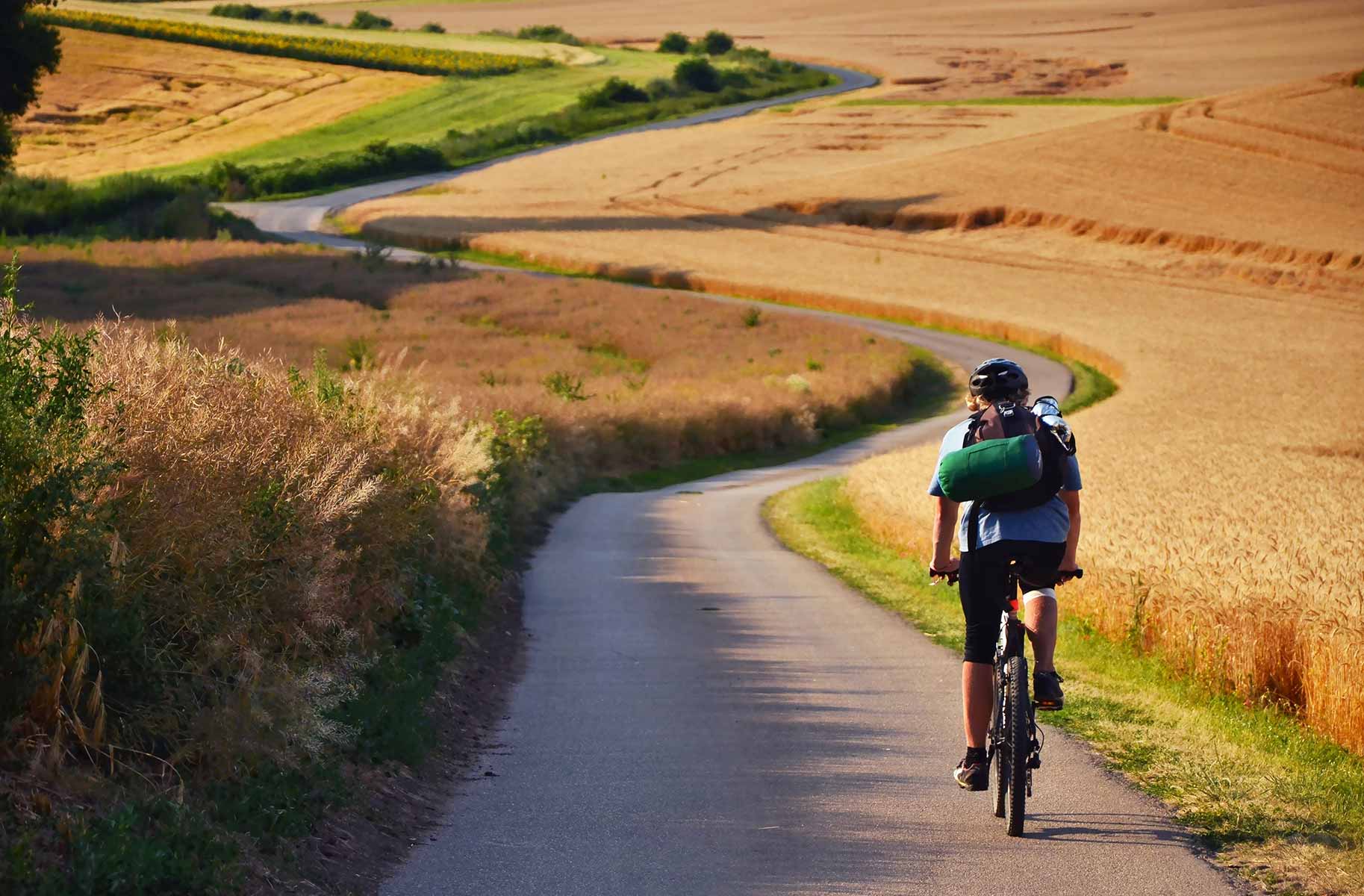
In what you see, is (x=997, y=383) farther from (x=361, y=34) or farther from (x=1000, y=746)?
(x=361, y=34)

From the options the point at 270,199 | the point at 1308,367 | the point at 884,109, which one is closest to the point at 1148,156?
the point at 884,109

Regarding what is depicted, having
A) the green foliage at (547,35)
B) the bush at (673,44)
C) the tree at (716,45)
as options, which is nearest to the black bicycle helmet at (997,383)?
the tree at (716,45)

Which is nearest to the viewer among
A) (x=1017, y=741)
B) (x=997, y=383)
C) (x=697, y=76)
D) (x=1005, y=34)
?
(x=1017, y=741)

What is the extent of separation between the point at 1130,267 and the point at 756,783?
2565 inches

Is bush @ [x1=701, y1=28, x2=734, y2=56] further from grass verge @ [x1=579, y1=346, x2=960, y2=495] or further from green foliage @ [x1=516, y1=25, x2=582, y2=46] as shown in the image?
grass verge @ [x1=579, y1=346, x2=960, y2=495]

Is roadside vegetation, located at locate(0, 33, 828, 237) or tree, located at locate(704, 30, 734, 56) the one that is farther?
tree, located at locate(704, 30, 734, 56)

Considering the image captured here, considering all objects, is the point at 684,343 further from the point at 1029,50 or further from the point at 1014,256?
the point at 1029,50

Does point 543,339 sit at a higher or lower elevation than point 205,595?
lower

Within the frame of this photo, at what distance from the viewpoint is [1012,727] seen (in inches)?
303

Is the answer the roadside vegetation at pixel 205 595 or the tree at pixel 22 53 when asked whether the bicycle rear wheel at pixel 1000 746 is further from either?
the tree at pixel 22 53

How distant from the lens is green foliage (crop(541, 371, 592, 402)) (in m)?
37.4

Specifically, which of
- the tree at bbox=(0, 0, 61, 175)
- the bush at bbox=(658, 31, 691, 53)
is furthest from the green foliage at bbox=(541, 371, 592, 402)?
the bush at bbox=(658, 31, 691, 53)

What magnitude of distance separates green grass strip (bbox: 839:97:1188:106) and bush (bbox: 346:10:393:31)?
188 feet

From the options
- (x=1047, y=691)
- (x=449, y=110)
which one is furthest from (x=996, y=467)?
(x=449, y=110)
